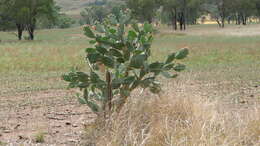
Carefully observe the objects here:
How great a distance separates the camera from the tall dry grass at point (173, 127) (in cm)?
447

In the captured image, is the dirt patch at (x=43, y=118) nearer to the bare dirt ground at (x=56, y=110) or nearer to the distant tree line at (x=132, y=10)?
the bare dirt ground at (x=56, y=110)

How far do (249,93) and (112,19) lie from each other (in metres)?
4.45

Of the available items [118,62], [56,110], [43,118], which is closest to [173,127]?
[118,62]

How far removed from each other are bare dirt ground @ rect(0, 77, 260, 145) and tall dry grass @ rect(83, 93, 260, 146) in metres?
0.32

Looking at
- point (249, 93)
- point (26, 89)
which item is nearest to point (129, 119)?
point (249, 93)

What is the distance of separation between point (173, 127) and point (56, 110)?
3.00m

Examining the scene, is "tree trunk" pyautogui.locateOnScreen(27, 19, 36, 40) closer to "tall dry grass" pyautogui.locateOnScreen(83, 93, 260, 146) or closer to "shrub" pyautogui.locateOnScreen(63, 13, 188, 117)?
"shrub" pyautogui.locateOnScreen(63, 13, 188, 117)

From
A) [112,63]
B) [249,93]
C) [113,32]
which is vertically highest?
[113,32]

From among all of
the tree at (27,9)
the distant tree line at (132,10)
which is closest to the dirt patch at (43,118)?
the distant tree line at (132,10)

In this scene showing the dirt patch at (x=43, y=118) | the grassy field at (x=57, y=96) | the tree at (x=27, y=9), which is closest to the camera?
the dirt patch at (x=43, y=118)

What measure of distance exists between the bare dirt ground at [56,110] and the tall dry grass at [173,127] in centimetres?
32

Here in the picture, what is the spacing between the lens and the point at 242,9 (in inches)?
3000

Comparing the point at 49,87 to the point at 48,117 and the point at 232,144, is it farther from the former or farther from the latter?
the point at 232,144

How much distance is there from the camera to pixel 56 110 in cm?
731
